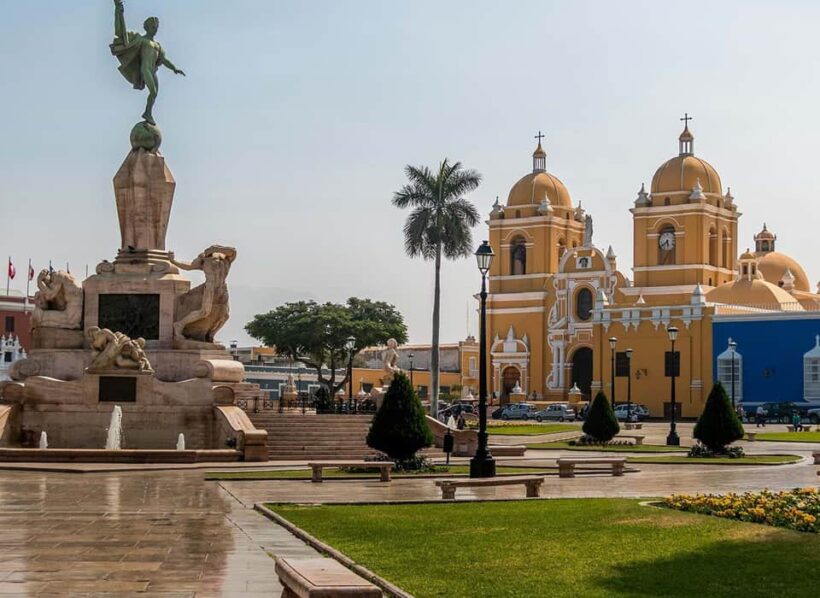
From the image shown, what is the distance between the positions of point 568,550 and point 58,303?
21666 millimetres

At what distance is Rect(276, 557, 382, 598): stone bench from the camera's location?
842cm

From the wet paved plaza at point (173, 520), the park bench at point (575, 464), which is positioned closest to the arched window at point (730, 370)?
the wet paved plaza at point (173, 520)

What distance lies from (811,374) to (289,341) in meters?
26.9

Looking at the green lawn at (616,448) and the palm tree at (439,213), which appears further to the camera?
the palm tree at (439,213)

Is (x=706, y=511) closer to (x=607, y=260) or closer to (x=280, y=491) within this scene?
(x=280, y=491)

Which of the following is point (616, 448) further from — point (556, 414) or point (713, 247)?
point (713, 247)

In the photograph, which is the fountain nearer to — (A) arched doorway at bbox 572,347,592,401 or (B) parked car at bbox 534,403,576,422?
(B) parked car at bbox 534,403,576,422

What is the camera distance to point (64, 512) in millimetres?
16859

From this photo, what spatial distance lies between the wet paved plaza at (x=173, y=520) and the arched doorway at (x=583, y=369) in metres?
57.8

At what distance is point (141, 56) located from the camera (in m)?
33.7

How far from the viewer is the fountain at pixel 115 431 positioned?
2978 centimetres

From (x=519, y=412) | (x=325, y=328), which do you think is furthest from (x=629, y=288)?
(x=325, y=328)

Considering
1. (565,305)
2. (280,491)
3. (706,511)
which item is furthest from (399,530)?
(565,305)

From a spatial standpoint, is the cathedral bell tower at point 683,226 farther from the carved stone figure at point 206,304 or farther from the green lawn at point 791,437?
the carved stone figure at point 206,304
